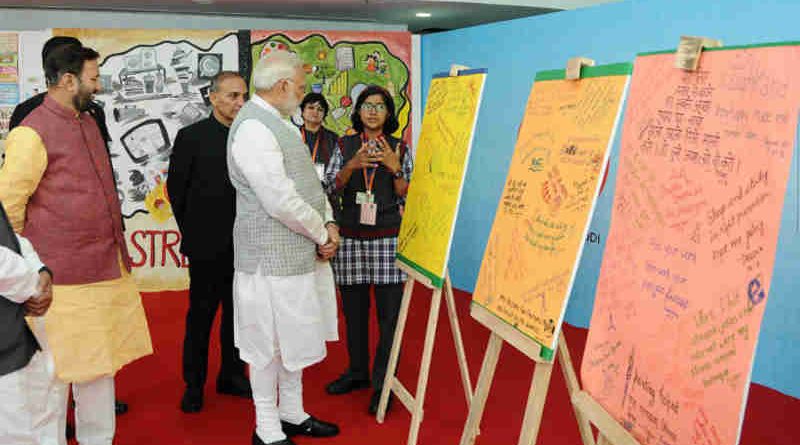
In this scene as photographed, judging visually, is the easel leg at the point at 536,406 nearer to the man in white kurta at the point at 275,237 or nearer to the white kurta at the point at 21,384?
the man in white kurta at the point at 275,237

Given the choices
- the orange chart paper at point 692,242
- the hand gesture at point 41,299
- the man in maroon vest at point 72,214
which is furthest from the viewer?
the man in maroon vest at point 72,214

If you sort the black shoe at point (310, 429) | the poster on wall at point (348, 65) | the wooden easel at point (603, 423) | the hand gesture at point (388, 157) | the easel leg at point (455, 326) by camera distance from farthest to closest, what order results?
the poster on wall at point (348, 65) → the hand gesture at point (388, 157) → the black shoe at point (310, 429) → the easel leg at point (455, 326) → the wooden easel at point (603, 423)

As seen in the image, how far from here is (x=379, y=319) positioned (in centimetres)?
353

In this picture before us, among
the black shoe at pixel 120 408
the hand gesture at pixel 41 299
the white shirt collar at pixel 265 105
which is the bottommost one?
the black shoe at pixel 120 408

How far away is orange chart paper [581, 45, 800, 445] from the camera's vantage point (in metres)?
1.37

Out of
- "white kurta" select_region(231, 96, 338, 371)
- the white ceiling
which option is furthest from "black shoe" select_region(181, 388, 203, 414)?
the white ceiling

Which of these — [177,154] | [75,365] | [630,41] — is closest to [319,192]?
[177,154]

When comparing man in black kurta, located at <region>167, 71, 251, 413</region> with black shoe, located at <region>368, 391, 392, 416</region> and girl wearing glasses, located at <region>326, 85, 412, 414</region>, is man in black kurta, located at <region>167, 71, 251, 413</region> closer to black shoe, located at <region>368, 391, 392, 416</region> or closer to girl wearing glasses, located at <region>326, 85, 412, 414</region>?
girl wearing glasses, located at <region>326, 85, 412, 414</region>

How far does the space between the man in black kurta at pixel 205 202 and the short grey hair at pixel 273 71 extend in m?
0.56

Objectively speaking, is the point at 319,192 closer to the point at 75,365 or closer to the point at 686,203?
the point at 75,365

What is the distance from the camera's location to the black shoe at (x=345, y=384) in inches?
146

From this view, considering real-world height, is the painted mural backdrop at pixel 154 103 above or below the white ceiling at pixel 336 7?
below

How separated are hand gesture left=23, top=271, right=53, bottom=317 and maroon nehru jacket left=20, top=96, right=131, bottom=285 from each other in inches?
19.4

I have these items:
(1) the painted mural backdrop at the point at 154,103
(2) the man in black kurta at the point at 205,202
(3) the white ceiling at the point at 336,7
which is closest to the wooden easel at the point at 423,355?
(2) the man in black kurta at the point at 205,202
